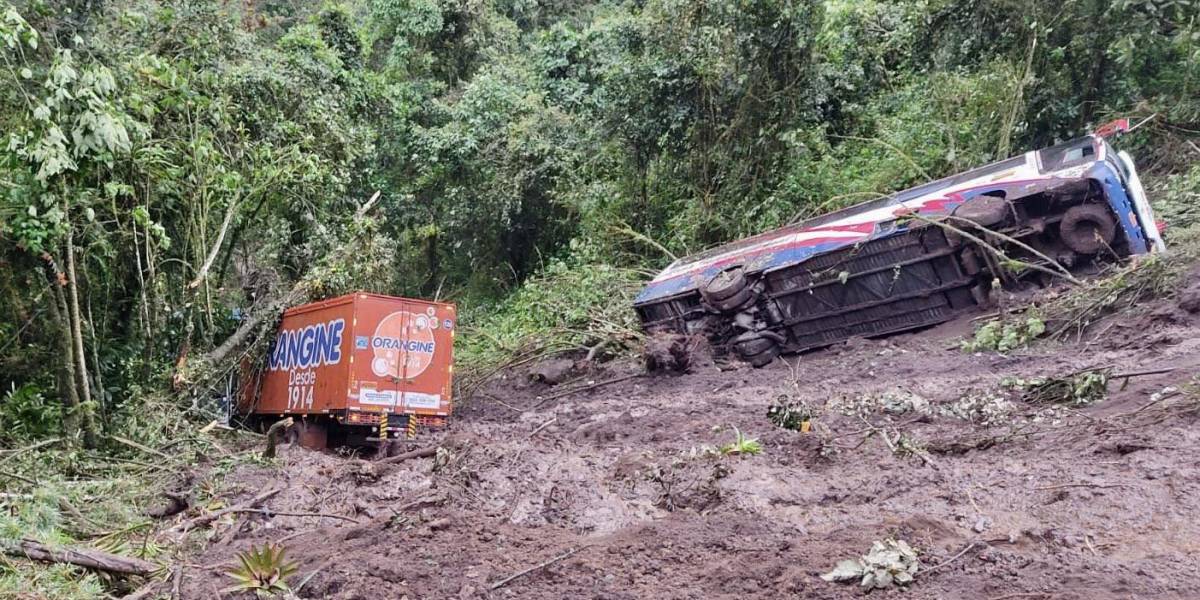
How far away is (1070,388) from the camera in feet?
23.4

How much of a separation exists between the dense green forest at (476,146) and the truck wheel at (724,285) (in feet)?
6.37

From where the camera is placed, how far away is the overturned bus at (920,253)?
9.63m

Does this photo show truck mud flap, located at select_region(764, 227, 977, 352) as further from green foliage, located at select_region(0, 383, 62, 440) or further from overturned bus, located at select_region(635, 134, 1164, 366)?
green foliage, located at select_region(0, 383, 62, 440)

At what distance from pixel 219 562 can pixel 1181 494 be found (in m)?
5.33

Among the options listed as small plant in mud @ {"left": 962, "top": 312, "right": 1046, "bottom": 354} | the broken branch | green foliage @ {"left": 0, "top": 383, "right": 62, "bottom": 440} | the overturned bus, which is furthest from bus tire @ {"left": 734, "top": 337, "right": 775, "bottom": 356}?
green foliage @ {"left": 0, "top": 383, "right": 62, "bottom": 440}

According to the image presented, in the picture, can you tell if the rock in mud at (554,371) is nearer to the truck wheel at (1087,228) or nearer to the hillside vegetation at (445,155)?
the hillside vegetation at (445,155)

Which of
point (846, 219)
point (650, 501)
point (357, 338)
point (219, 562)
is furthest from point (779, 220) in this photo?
point (219, 562)

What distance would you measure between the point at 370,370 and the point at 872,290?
19.4ft

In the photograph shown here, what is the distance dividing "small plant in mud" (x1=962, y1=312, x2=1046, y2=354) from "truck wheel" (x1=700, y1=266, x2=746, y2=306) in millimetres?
2848

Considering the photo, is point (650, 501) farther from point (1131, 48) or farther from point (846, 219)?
point (1131, 48)

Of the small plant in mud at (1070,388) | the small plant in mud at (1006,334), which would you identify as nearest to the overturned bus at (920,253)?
the small plant in mud at (1006,334)

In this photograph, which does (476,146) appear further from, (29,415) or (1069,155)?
(1069,155)

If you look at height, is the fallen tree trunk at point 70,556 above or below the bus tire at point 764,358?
above

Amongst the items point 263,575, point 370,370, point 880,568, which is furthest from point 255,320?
point 880,568
